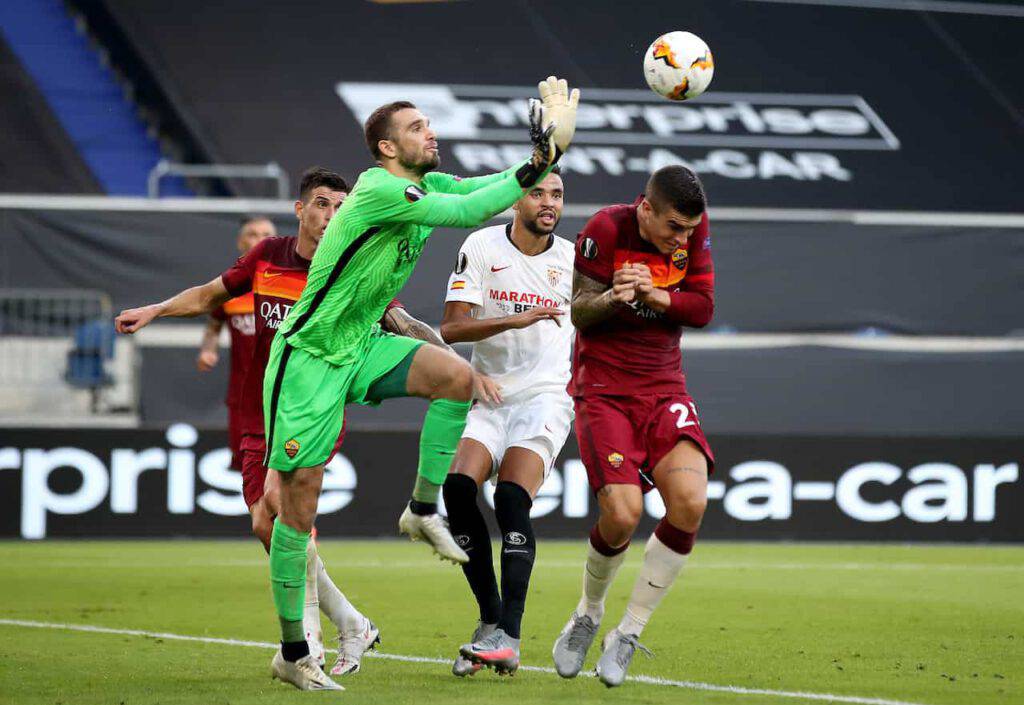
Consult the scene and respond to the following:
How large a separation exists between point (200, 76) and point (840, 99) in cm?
844

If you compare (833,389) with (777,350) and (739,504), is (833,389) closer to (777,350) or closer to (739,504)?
(777,350)

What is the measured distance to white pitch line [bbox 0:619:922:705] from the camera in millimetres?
6293

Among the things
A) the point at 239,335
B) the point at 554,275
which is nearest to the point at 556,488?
the point at 239,335

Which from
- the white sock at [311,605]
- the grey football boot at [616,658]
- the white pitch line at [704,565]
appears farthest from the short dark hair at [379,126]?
the white pitch line at [704,565]

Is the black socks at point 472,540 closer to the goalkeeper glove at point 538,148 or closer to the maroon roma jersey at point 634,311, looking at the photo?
the maroon roma jersey at point 634,311

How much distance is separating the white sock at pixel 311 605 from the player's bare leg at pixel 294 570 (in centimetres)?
45

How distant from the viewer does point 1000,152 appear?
20.4 m

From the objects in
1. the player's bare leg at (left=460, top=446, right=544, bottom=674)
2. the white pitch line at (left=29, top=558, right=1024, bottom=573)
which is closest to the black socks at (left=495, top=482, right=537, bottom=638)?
the player's bare leg at (left=460, top=446, right=544, bottom=674)

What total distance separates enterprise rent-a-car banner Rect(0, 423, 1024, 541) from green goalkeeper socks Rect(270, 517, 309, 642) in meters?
7.07

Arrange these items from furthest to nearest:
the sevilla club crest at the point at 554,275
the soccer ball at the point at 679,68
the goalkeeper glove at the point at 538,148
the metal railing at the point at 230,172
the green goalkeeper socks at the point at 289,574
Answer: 1. the metal railing at the point at 230,172
2. the sevilla club crest at the point at 554,275
3. the soccer ball at the point at 679,68
4. the green goalkeeper socks at the point at 289,574
5. the goalkeeper glove at the point at 538,148

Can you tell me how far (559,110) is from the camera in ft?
19.8

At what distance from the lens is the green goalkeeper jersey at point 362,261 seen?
6238 millimetres

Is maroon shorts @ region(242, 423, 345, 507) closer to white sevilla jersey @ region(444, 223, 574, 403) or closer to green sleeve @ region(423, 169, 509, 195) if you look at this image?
white sevilla jersey @ region(444, 223, 574, 403)

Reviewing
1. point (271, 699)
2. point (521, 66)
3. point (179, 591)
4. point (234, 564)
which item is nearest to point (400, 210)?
point (271, 699)
